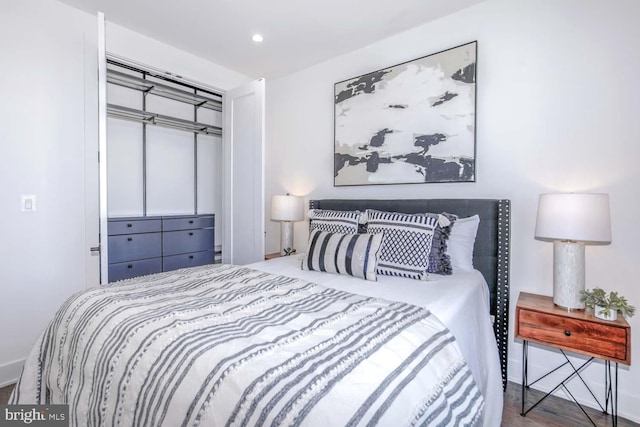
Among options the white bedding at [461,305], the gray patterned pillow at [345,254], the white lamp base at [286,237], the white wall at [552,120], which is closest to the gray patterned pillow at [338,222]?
the gray patterned pillow at [345,254]

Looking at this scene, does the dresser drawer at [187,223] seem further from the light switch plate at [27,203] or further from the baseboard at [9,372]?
the baseboard at [9,372]

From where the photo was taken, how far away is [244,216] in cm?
312

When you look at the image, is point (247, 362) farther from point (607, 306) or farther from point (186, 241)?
point (186, 241)

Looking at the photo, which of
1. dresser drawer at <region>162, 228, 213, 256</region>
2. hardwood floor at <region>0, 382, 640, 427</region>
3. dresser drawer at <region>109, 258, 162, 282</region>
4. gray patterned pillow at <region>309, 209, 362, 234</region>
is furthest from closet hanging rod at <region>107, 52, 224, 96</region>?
hardwood floor at <region>0, 382, 640, 427</region>

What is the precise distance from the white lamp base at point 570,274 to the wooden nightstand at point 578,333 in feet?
0.17

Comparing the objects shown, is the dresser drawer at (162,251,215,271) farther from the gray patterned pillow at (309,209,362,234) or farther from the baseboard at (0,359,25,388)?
the gray patterned pillow at (309,209,362,234)

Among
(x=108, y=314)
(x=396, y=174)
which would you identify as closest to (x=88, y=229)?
(x=108, y=314)

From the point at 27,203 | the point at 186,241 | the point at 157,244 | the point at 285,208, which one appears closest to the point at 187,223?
the point at 186,241

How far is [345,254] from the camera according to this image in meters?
1.99

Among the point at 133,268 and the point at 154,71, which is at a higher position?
the point at 154,71

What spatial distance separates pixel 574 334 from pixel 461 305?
709mm

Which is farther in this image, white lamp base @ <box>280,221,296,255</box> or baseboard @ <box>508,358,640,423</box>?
white lamp base @ <box>280,221,296,255</box>

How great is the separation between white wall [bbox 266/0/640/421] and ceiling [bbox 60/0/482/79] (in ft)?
0.94

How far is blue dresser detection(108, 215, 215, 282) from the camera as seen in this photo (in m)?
2.70
